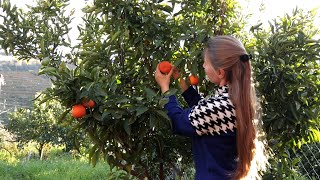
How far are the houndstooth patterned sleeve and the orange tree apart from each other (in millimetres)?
140

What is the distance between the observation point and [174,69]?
6.66ft

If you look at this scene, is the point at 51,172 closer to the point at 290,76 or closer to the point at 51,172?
the point at 51,172

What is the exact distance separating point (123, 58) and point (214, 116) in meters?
0.62

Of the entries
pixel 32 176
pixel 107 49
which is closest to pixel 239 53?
pixel 107 49

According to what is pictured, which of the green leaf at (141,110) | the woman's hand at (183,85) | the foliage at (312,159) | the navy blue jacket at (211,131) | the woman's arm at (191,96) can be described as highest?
the woman's hand at (183,85)

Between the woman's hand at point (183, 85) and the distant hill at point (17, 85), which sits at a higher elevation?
the distant hill at point (17, 85)

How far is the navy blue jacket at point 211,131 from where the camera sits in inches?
70.2

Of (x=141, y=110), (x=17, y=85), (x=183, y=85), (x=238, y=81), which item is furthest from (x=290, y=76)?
(x=17, y=85)

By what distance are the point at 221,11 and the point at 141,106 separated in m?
0.77

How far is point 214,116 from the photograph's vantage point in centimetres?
178

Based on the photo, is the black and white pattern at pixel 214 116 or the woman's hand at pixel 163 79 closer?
the black and white pattern at pixel 214 116

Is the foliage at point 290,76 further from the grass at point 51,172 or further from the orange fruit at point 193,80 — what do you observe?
the grass at point 51,172

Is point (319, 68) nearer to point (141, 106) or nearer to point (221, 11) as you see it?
point (221, 11)

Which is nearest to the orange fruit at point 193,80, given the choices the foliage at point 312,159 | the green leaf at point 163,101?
the green leaf at point 163,101
